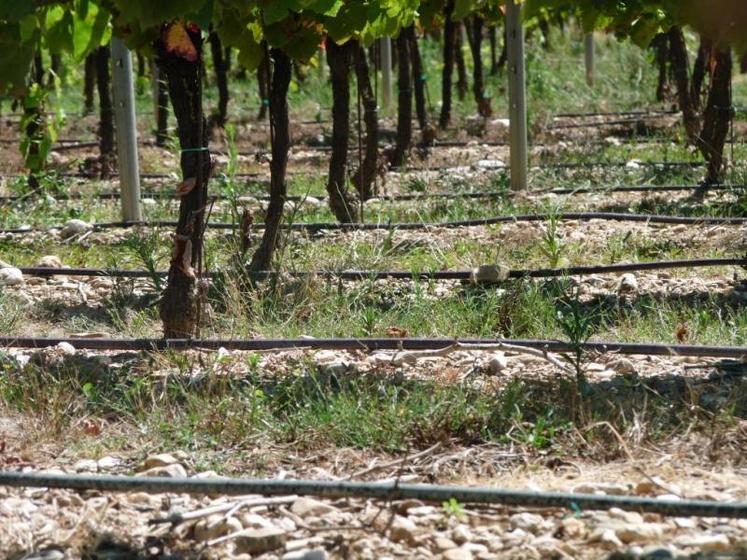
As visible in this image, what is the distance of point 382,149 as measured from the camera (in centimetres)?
1185

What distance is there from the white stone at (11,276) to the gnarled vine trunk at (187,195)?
1.69m

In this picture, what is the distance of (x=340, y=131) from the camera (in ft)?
25.9

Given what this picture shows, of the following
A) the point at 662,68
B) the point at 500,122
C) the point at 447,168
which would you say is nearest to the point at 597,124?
the point at 500,122

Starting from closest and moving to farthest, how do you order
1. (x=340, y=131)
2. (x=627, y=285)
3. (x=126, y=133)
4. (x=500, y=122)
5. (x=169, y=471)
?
(x=169, y=471), (x=627, y=285), (x=340, y=131), (x=126, y=133), (x=500, y=122)

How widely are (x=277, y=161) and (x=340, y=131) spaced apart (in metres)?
1.29

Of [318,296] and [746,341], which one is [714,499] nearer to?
[746,341]

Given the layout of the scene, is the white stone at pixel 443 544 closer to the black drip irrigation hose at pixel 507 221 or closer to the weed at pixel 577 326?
the weed at pixel 577 326

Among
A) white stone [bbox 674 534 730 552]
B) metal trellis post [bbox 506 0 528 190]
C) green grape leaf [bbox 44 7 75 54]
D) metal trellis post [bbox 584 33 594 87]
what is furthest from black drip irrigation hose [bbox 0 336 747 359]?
metal trellis post [bbox 584 33 594 87]

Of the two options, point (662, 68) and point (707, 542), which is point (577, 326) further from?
point (662, 68)

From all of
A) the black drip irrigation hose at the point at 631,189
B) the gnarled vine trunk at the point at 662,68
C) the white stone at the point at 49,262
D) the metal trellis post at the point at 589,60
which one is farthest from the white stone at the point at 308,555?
the metal trellis post at the point at 589,60

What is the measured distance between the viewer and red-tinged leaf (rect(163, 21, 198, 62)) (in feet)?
16.7

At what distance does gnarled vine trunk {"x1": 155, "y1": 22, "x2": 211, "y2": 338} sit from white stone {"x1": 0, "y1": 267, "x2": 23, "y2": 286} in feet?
5.54

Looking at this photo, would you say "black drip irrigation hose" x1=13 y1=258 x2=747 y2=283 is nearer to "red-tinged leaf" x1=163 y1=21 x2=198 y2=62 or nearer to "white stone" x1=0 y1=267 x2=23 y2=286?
"white stone" x1=0 y1=267 x2=23 y2=286

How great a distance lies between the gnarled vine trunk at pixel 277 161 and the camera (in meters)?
6.62
